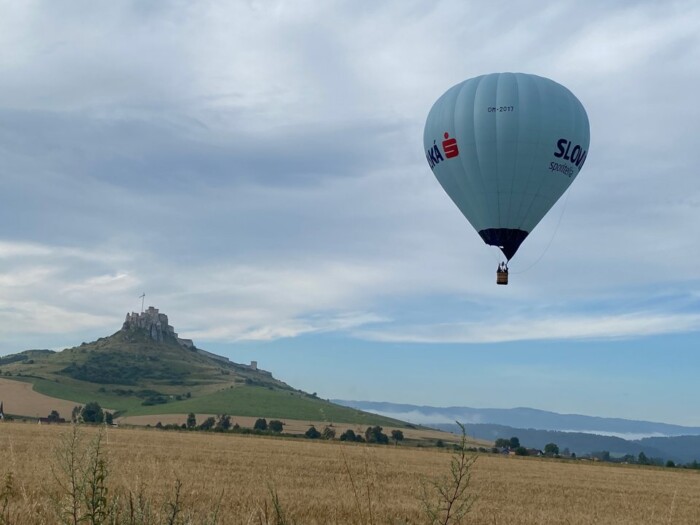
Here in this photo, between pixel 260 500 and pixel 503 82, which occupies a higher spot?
pixel 503 82

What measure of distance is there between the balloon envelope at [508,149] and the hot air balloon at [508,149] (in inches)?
2.2

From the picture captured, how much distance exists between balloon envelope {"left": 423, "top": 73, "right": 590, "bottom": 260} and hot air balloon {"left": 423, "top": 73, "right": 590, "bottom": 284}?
0.06 m

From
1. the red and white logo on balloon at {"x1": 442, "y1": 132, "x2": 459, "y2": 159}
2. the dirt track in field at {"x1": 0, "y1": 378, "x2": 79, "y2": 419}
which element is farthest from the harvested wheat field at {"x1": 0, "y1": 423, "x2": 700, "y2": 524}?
the dirt track in field at {"x1": 0, "y1": 378, "x2": 79, "y2": 419}

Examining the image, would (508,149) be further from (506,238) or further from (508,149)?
(506,238)

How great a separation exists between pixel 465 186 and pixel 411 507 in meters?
26.9

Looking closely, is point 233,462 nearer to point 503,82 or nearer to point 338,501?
point 338,501

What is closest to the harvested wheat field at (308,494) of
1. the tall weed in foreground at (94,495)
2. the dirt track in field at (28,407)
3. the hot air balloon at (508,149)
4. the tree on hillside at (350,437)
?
the tall weed in foreground at (94,495)

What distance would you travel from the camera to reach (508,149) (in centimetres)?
3941

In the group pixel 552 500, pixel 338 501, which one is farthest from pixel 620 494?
pixel 338 501

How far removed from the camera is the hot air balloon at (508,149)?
3947cm

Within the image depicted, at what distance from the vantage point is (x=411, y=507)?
16.7m

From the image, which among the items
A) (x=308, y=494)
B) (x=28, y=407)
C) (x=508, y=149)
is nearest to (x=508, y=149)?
(x=508, y=149)

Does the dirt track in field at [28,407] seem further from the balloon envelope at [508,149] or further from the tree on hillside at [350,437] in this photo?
the tree on hillside at [350,437]

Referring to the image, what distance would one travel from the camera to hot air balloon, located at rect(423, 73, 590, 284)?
39.5 meters
